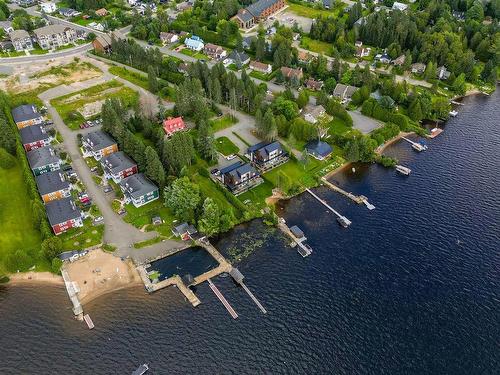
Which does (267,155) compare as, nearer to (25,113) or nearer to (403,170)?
(403,170)

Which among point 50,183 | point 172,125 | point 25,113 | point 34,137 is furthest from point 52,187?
point 25,113

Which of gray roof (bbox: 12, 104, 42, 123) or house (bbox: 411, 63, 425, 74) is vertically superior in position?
house (bbox: 411, 63, 425, 74)

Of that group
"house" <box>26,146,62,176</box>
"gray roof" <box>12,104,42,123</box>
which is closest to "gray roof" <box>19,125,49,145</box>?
"gray roof" <box>12,104,42,123</box>

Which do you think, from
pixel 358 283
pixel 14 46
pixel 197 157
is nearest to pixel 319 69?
pixel 197 157

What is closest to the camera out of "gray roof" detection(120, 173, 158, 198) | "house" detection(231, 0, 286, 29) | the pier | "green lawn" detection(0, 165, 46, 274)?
the pier

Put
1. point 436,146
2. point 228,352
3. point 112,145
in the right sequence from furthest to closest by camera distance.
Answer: point 436,146 → point 112,145 → point 228,352

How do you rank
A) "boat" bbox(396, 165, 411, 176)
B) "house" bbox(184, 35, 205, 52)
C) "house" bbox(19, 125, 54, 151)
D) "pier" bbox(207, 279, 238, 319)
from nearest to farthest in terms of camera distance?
"pier" bbox(207, 279, 238, 319) → "boat" bbox(396, 165, 411, 176) → "house" bbox(19, 125, 54, 151) → "house" bbox(184, 35, 205, 52)

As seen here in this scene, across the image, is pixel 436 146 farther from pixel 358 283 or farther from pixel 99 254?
pixel 99 254

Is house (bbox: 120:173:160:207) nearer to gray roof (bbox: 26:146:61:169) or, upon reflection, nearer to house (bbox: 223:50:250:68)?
gray roof (bbox: 26:146:61:169)

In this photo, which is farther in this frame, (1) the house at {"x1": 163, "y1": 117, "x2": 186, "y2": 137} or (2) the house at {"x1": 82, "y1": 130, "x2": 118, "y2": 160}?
(1) the house at {"x1": 163, "y1": 117, "x2": 186, "y2": 137}
